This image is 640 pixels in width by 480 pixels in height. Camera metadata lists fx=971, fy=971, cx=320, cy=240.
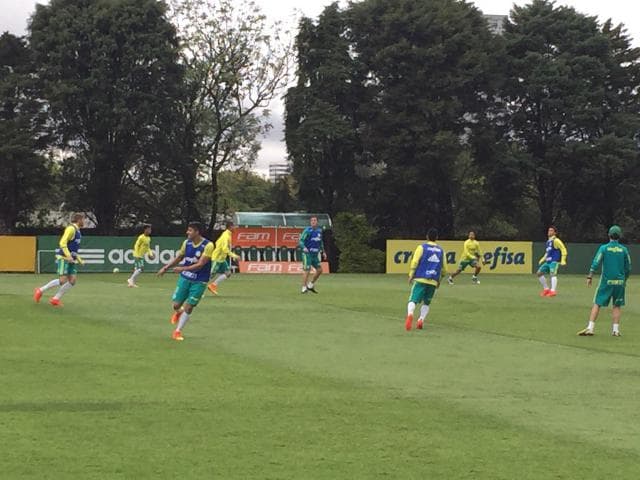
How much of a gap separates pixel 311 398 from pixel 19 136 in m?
48.1

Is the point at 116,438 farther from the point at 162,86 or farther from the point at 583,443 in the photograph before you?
the point at 162,86

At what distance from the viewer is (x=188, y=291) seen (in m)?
16.0

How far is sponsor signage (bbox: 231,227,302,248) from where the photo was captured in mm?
48688

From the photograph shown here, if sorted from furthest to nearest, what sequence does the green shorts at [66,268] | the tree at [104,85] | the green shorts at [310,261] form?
1. the tree at [104,85]
2. the green shorts at [310,261]
3. the green shorts at [66,268]

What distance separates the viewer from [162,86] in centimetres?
5622

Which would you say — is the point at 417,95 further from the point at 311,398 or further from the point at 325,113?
the point at 311,398

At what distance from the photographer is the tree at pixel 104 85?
54.4m

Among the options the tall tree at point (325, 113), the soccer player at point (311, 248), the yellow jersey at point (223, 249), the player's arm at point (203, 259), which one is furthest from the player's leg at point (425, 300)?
the tall tree at point (325, 113)

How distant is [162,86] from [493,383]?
155 ft

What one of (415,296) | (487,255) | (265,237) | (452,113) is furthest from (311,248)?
(452,113)

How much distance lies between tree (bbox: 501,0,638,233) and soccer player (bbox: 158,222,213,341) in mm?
46785

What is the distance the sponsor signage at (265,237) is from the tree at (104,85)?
10522 mm

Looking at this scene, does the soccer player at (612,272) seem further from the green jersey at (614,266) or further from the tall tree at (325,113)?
the tall tree at (325,113)

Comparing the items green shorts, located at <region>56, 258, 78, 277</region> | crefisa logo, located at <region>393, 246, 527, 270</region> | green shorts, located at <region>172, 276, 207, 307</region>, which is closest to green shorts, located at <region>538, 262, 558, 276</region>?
green shorts, located at <region>56, 258, 78, 277</region>
